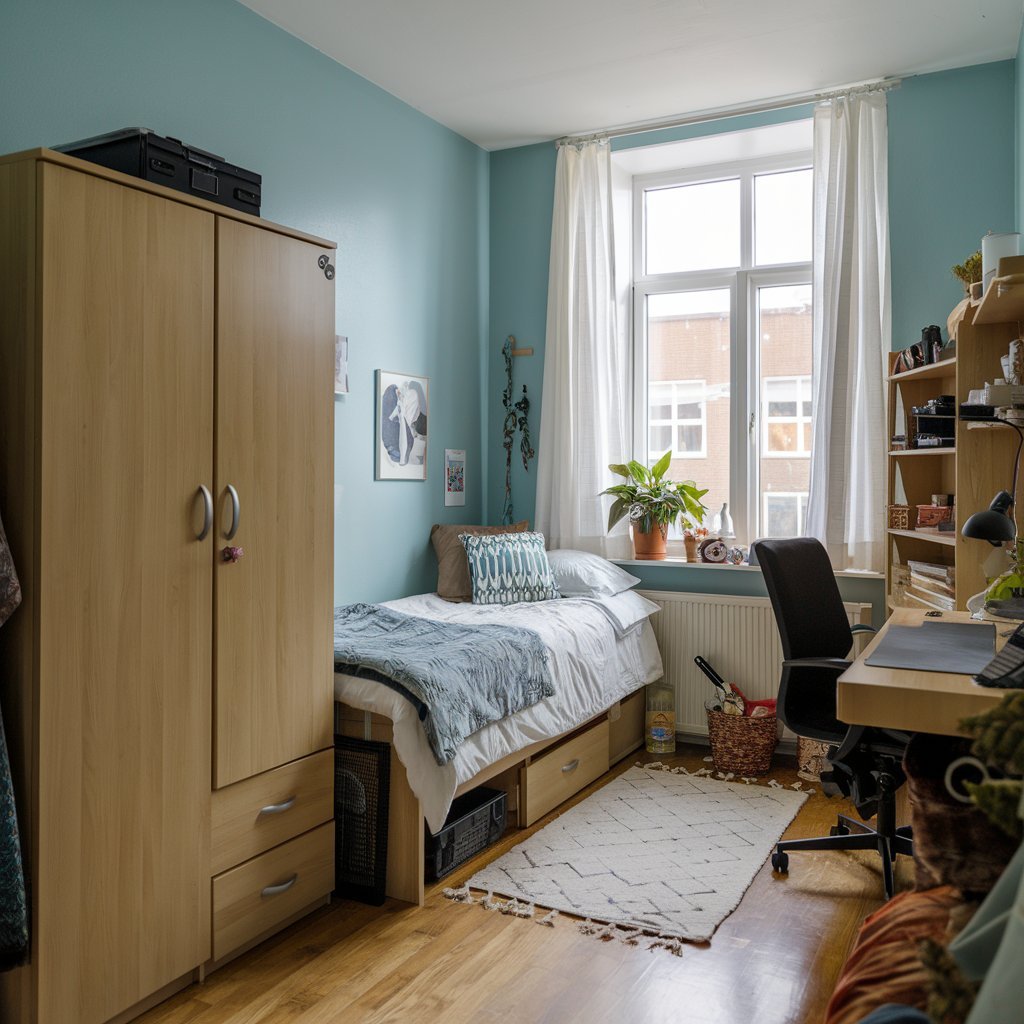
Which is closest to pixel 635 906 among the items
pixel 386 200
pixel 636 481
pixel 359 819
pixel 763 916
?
pixel 763 916

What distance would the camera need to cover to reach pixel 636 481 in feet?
14.5

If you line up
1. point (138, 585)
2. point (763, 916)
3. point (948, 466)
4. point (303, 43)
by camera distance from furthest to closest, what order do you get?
point (948, 466)
point (303, 43)
point (763, 916)
point (138, 585)

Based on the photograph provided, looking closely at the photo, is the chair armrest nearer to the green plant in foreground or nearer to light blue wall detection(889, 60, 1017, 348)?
the green plant in foreground

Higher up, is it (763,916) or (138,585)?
(138,585)

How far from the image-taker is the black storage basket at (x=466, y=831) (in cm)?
282

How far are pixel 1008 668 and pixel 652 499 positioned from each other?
2.66 metres

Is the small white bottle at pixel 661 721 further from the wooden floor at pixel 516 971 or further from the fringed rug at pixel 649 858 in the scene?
the wooden floor at pixel 516 971

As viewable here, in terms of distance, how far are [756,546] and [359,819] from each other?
1.45 m

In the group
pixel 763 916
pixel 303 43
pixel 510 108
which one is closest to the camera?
pixel 763 916

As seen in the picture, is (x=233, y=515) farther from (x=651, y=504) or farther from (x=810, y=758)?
(x=810, y=758)

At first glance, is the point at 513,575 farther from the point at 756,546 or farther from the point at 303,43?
the point at 303,43

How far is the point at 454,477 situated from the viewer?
178 inches

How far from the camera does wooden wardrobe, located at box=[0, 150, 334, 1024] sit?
74.6 inches

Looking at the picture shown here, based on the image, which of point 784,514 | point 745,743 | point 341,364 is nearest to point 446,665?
point 341,364
